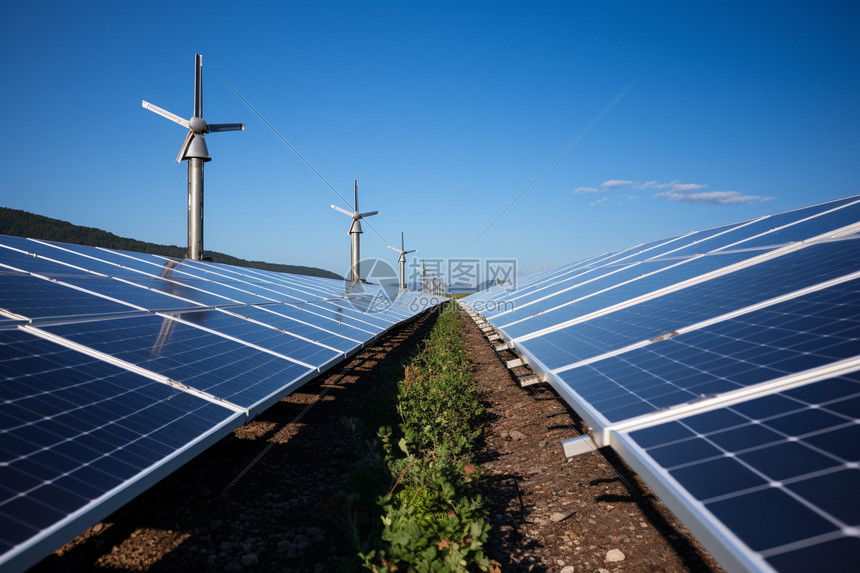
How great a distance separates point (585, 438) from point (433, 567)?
169 centimetres

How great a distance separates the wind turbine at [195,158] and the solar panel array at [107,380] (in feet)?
34.8

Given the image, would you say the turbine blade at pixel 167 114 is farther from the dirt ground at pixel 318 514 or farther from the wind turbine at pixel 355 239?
the wind turbine at pixel 355 239

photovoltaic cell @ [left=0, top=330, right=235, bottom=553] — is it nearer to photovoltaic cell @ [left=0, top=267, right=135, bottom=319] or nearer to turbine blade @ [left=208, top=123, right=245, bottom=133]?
photovoltaic cell @ [left=0, top=267, right=135, bottom=319]

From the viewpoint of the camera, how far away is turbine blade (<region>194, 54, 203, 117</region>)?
22.2 m

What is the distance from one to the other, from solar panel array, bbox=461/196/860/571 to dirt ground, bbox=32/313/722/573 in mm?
1663

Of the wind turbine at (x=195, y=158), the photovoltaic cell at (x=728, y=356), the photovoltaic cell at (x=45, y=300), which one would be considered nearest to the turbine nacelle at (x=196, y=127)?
the wind turbine at (x=195, y=158)

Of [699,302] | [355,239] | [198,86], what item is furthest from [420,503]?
[355,239]

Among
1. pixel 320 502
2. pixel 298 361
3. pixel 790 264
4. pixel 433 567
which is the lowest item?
pixel 320 502

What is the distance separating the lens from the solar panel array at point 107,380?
2.90m

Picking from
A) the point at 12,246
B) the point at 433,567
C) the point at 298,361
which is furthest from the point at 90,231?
the point at 433,567

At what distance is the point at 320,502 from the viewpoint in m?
6.21

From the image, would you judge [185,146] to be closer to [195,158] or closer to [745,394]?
[195,158]

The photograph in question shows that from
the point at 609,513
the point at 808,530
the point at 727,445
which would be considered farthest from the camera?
the point at 609,513

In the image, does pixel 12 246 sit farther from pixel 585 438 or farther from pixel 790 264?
pixel 790 264
